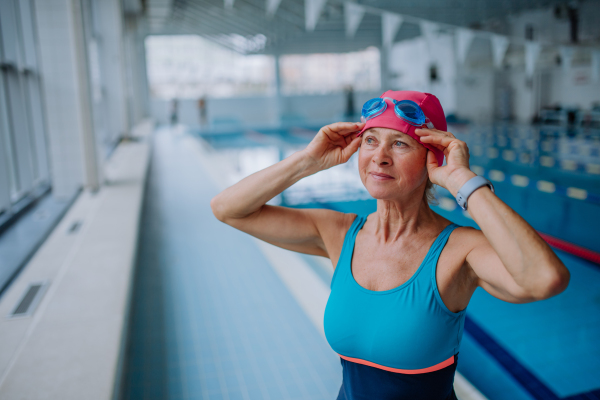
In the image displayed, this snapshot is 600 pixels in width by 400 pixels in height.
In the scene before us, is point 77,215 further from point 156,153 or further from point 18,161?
point 156,153

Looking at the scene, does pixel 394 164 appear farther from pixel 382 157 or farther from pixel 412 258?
pixel 412 258

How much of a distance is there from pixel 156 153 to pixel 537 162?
354 inches

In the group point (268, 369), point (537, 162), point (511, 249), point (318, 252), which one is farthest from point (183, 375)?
point (537, 162)

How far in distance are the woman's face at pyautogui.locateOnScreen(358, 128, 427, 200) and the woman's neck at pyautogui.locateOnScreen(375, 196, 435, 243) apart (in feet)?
0.25

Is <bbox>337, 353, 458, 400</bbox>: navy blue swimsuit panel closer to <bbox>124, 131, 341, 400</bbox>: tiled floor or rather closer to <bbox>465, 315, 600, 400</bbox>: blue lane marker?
<bbox>124, 131, 341, 400</bbox>: tiled floor

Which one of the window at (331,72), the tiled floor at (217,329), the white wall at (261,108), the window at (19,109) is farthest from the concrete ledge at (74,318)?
the window at (331,72)

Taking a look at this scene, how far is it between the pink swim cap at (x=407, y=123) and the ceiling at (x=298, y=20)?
12981 millimetres

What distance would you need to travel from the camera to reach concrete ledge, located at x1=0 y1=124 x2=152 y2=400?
5.97 ft

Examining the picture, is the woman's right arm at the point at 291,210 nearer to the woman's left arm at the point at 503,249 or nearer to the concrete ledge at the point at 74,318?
the woman's left arm at the point at 503,249

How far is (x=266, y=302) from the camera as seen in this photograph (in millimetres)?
3322

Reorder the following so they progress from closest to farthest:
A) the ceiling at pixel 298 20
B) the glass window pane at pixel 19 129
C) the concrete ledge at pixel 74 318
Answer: the concrete ledge at pixel 74 318, the glass window pane at pixel 19 129, the ceiling at pixel 298 20

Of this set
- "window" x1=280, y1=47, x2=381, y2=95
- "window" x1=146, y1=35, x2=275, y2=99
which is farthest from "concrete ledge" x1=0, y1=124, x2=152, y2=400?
"window" x1=280, y1=47, x2=381, y2=95

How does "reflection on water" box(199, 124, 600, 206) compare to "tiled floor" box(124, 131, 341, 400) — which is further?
"reflection on water" box(199, 124, 600, 206)

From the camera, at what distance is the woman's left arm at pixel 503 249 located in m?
0.86
